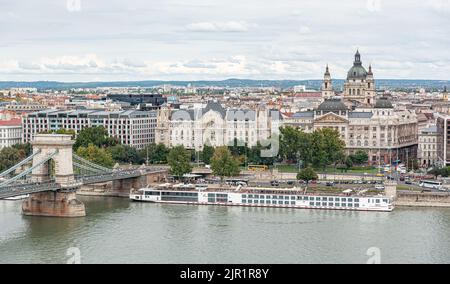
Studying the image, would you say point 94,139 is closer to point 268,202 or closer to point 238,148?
point 238,148

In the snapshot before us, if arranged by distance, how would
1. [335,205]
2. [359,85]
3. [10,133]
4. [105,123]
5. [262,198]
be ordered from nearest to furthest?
1. [335,205]
2. [262,198]
3. [105,123]
4. [10,133]
5. [359,85]

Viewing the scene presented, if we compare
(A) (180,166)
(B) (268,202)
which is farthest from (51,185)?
(A) (180,166)

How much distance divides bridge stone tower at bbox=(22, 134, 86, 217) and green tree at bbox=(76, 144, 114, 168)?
27.5 feet

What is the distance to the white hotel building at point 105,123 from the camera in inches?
2052

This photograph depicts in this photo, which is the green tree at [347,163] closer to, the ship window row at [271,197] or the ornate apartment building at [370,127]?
the ornate apartment building at [370,127]

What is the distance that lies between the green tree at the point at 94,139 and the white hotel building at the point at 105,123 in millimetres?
4347

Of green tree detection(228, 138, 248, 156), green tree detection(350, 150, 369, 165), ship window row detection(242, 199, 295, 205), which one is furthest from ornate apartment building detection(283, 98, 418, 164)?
ship window row detection(242, 199, 295, 205)

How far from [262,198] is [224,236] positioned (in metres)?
7.30

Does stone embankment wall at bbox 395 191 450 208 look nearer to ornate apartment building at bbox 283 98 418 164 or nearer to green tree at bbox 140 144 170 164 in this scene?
ornate apartment building at bbox 283 98 418 164

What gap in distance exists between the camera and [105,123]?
52.5 meters

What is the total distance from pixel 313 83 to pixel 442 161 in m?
153

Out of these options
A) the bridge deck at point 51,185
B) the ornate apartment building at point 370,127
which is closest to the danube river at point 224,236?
the bridge deck at point 51,185
